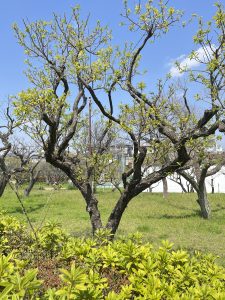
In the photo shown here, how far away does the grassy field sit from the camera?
1170 centimetres

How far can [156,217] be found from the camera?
53.0ft

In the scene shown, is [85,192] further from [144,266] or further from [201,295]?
[201,295]

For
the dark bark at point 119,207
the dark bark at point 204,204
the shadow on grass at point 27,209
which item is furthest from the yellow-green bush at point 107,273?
the shadow on grass at point 27,209

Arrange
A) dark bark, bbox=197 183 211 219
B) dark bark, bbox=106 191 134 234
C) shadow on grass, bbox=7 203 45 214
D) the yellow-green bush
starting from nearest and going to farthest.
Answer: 1. the yellow-green bush
2. dark bark, bbox=106 191 134 234
3. dark bark, bbox=197 183 211 219
4. shadow on grass, bbox=7 203 45 214

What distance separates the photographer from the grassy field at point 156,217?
38.4 feet

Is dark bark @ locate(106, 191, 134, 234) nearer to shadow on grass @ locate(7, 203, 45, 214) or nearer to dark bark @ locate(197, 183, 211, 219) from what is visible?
dark bark @ locate(197, 183, 211, 219)

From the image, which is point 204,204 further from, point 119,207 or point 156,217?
point 119,207

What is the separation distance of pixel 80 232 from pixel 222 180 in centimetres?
3596

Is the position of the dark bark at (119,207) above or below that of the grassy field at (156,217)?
above

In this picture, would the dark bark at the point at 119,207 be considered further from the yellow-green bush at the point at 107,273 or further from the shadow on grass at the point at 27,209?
the shadow on grass at the point at 27,209

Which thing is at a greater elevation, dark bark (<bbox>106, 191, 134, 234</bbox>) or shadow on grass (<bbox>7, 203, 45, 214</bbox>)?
dark bark (<bbox>106, 191, 134, 234</bbox>)

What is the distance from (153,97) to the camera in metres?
8.55

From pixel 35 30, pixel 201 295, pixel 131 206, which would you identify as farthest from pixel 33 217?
pixel 201 295

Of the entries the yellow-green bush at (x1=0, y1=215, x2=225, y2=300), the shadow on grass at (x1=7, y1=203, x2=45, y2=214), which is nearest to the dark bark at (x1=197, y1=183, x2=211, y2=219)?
the shadow on grass at (x1=7, y1=203, x2=45, y2=214)
